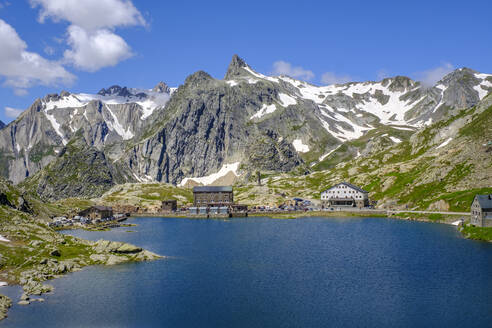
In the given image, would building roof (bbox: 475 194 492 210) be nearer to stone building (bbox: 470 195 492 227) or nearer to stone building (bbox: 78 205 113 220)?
stone building (bbox: 470 195 492 227)

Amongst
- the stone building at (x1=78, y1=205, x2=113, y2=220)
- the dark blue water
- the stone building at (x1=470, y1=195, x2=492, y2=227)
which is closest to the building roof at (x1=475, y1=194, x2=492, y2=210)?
the stone building at (x1=470, y1=195, x2=492, y2=227)

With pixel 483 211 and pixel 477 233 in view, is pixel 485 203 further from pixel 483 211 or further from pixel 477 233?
pixel 477 233

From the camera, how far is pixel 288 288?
6969cm

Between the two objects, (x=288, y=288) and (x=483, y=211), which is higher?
(x=483, y=211)

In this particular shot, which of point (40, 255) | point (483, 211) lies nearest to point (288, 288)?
point (40, 255)

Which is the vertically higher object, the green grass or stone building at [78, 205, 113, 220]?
stone building at [78, 205, 113, 220]

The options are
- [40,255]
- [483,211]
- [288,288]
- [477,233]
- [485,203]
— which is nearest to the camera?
[288,288]

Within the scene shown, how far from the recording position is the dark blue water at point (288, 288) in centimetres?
5609

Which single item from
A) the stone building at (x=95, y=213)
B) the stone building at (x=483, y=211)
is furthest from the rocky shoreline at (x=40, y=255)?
the stone building at (x=483, y=211)

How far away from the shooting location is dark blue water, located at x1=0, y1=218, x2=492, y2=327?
184 ft

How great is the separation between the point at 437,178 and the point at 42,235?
141836 millimetres

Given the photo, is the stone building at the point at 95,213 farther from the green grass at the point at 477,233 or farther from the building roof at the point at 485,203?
the building roof at the point at 485,203

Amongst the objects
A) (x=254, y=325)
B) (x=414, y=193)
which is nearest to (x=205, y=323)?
(x=254, y=325)

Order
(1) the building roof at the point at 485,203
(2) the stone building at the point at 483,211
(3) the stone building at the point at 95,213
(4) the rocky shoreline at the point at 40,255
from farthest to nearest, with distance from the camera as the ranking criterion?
(3) the stone building at the point at 95,213, (2) the stone building at the point at 483,211, (1) the building roof at the point at 485,203, (4) the rocky shoreline at the point at 40,255
